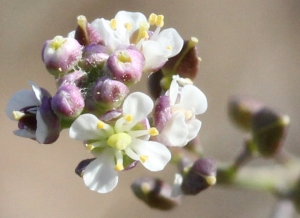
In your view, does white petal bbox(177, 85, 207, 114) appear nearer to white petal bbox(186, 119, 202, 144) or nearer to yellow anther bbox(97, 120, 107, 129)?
white petal bbox(186, 119, 202, 144)

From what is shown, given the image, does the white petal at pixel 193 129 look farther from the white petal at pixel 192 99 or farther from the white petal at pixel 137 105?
the white petal at pixel 137 105

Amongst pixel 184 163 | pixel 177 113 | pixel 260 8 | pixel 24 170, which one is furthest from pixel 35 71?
pixel 177 113

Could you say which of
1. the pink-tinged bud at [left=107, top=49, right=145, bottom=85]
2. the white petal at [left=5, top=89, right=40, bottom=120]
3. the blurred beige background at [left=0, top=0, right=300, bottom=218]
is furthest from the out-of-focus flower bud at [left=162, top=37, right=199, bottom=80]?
the blurred beige background at [left=0, top=0, right=300, bottom=218]

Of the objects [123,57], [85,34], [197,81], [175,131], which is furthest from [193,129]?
[197,81]

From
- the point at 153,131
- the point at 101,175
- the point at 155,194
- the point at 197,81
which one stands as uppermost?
the point at 153,131

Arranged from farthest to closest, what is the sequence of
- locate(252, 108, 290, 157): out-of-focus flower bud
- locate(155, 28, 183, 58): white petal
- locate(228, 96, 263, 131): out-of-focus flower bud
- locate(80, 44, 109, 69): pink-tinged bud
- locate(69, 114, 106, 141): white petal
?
locate(228, 96, 263, 131): out-of-focus flower bud
locate(252, 108, 290, 157): out-of-focus flower bud
locate(155, 28, 183, 58): white petal
locate(80, 44, 109, 69): pink-tinged bud
locate(69, 114, 106, 141): white petal

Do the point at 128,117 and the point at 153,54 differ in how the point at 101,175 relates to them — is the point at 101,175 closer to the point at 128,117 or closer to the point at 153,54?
the point at 128,117
